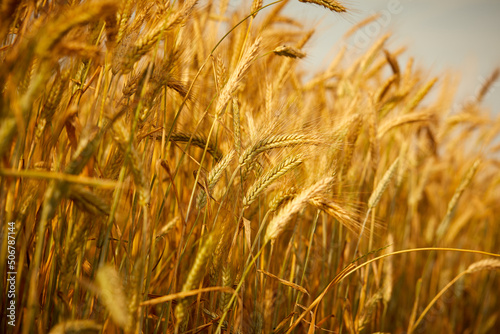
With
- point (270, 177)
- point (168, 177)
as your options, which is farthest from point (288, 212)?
point (168, 177)

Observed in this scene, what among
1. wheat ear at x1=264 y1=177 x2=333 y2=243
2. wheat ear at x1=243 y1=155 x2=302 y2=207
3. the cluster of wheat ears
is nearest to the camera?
the cluster of wheat ears

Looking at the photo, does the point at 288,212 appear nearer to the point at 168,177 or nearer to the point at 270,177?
the point at 270,177

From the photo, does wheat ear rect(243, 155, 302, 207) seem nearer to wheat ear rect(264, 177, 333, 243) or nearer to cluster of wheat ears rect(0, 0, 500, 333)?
cluster of wheat ears rect(0, 0, 500, 333)

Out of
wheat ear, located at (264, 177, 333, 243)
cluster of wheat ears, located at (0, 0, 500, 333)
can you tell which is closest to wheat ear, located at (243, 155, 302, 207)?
cluster of wheat ears, located at (0, 0, 500, 333)

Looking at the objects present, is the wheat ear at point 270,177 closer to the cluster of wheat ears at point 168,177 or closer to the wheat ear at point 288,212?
the cluster of wheat ears at point 168,177

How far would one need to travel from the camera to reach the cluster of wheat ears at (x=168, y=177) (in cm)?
63

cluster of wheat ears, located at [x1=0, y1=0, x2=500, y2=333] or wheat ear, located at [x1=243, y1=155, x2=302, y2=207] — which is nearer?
cluster of wheat ears, located at [x1=0, y1=0, x2=500, y2=333]

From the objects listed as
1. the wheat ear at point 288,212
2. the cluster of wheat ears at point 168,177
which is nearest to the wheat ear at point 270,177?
the cluster of wheat ears at point 168,177

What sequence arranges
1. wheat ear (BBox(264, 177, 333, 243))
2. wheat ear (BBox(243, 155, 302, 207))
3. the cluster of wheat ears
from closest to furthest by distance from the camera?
the cluster of wheat ears, wheat ear (BBox(264, 177, 333, 243)), wheat ear (BBox(243, 155, 302, 207))

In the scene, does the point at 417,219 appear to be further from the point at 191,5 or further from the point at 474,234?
the point at 191,5

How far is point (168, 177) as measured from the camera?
53.9 inches

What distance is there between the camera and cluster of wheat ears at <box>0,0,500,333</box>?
63 cm

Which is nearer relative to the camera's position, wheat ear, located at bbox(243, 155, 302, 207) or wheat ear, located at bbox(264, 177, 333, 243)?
wheat ear, located at bbox(264, 177, 333, 243)

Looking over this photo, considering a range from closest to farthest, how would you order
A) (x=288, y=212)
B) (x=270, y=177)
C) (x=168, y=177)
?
(x=288, y=212)
(x=270, y=177)
(x=168, y=177)
